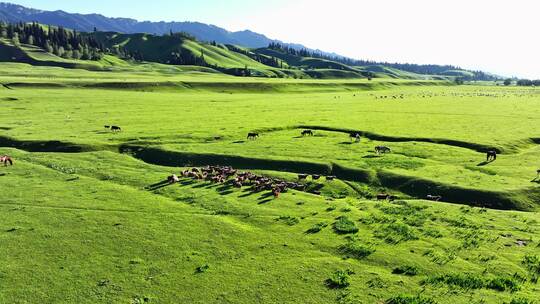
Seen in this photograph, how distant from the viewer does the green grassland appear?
21.3 metres

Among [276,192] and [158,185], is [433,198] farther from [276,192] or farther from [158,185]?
[158,185]

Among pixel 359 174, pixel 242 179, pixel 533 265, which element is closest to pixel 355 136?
pixel 359 174

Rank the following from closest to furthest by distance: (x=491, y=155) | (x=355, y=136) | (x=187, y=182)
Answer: (x=187, y=182) → (x=491, y=155) → (x=355, y=136)

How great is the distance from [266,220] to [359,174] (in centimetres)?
1621

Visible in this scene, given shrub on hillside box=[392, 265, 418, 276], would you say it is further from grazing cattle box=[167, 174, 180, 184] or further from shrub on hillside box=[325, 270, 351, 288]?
grazing cattle box=[167, 174, 180, 184]

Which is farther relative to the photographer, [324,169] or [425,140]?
[425,140]

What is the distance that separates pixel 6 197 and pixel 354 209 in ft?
91.6

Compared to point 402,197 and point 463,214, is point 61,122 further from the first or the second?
point 463,214

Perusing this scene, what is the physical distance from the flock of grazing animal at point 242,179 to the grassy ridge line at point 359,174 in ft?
11.5

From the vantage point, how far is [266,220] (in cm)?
2983

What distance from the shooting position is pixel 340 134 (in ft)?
212

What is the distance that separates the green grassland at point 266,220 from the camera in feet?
70.0

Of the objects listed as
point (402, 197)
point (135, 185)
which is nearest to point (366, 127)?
point (402, 197)

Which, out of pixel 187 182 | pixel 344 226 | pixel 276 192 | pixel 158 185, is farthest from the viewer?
pixel 187 182
